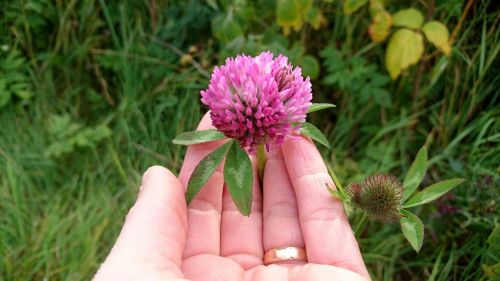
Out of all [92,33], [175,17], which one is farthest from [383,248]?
[92,33]

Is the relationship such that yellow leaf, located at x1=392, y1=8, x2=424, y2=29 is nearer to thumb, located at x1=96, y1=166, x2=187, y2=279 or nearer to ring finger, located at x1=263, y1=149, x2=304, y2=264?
ring finger, located at x1=263, y1=149, x2=304, y2=264

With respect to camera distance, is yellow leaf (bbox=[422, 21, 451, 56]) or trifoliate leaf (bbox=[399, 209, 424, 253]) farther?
yellow leaf (bbox=[422, 21, 451, 56])

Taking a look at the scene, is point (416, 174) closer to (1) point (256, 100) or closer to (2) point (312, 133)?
(2) point (312, 133)

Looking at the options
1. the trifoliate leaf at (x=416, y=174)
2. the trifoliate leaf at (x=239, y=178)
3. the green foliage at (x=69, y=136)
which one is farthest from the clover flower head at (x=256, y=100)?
the green foliage at (x=69, y=136)

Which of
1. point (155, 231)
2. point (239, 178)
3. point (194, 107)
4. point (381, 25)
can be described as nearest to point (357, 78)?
point (381, 25)

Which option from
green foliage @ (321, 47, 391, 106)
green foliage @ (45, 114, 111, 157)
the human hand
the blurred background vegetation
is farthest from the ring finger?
green foliage @ (45, 114, 111, 157)

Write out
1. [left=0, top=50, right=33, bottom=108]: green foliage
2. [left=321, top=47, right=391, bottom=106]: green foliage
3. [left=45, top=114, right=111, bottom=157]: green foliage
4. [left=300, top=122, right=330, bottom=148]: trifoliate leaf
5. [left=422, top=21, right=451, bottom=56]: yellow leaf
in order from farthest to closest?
[left=0, top=50, right=33, bottom=108]: green foliage → [left=45, top=114, right=111, bottom=157]: green foliage → [left=321, top=47, right=391, bottom=106]: green foliage → [left=422, top=21, right=451, bottom=56]: yellow leaf → [left=300, top=122, right=330, bottom=148]: trifoliate leaf
